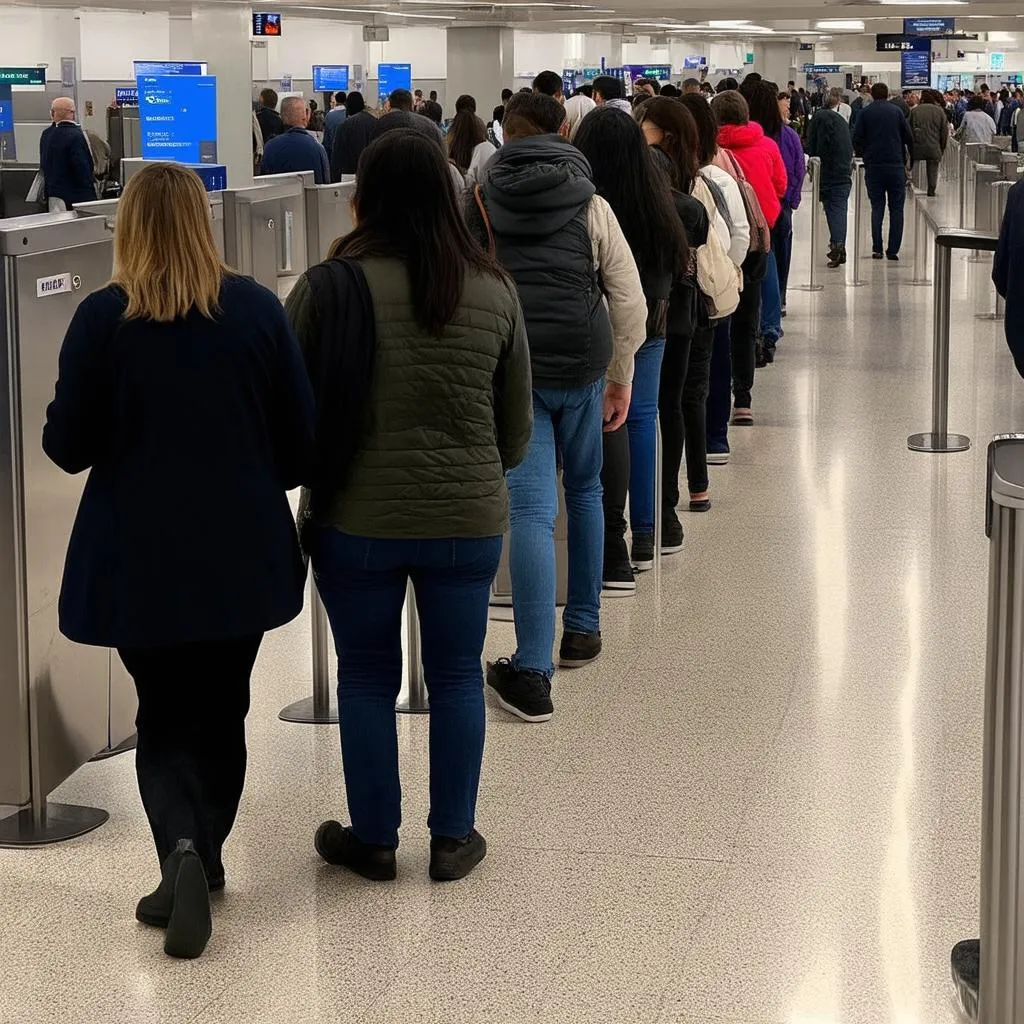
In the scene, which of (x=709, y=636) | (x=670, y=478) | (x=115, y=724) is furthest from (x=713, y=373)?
(x=115, y=724)

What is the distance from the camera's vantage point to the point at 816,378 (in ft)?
31.1

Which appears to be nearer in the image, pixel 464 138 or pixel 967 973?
pixel 967 973

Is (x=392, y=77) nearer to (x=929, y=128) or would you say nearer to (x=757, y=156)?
(x=929, y=128)

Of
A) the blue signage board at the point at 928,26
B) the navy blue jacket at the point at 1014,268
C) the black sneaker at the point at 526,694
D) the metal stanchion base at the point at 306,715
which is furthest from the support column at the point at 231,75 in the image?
the blue signage board at the point at 928,26

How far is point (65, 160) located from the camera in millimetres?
13133

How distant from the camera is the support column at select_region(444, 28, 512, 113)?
2870 cm

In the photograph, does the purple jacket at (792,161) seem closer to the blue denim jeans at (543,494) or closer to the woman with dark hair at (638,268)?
the woman with dark hair at (638,268)

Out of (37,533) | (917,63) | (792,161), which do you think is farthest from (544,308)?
(917,63)

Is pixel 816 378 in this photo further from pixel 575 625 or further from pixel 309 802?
pixel 309 802

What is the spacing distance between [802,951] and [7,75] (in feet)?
79.6

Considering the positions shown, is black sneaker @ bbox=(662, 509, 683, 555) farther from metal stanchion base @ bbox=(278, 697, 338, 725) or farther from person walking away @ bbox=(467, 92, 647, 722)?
metal stanchion base @ bbox=(278, 697, 338, 725)

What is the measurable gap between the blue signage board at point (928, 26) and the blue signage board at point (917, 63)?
2.63 ft

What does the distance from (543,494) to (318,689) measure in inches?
30.9

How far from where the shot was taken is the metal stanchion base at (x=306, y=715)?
14.2 ft
